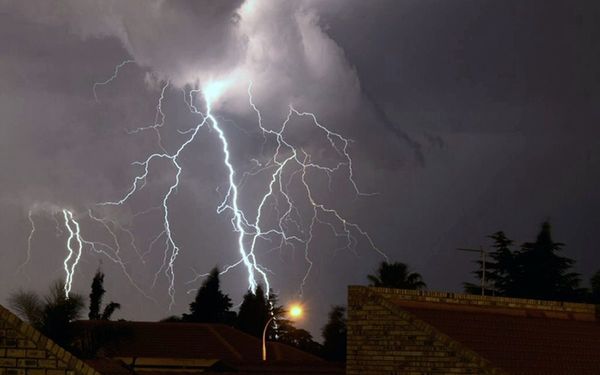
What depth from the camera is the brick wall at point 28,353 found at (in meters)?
6.53

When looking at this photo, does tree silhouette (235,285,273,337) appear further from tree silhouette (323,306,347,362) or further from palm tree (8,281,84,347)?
palm tree (8,281,84,347)

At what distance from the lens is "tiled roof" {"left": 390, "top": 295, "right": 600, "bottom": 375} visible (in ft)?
38.3

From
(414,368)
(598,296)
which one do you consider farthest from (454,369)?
(598,296)

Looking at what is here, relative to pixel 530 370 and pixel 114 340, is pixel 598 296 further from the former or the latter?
pixel 530 370

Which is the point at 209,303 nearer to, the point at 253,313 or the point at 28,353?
the point at 253,313

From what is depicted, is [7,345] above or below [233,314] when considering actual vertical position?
below

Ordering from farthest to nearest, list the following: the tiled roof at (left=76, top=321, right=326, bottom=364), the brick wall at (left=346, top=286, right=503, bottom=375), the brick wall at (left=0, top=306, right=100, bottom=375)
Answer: the tiled roof at (left=76, top=321, right=326, bottom=364)
the brick wall at (left=346, top=286, right=503, bottom=375)
the brick wall at (left=0, top=306, right=100, bottom=375)

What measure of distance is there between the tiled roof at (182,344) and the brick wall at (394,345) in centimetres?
1329

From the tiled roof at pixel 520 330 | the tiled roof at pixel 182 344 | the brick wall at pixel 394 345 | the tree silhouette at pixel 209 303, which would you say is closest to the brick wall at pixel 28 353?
the brick wall at pixel 394 345

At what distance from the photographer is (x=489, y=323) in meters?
12.5

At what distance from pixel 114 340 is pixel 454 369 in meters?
17.6

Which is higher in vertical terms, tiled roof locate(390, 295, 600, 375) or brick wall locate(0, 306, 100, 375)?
tiled roof locate(390, 295, 600, 375)

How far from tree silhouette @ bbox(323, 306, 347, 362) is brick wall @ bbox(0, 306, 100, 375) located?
3504 cm

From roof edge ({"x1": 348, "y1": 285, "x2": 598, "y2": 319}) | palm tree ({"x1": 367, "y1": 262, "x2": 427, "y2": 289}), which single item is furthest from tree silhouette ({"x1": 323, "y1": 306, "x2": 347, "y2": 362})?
roof edge ({"x1": 348, "y1": 285, "x2": 598, "y2": 319})
